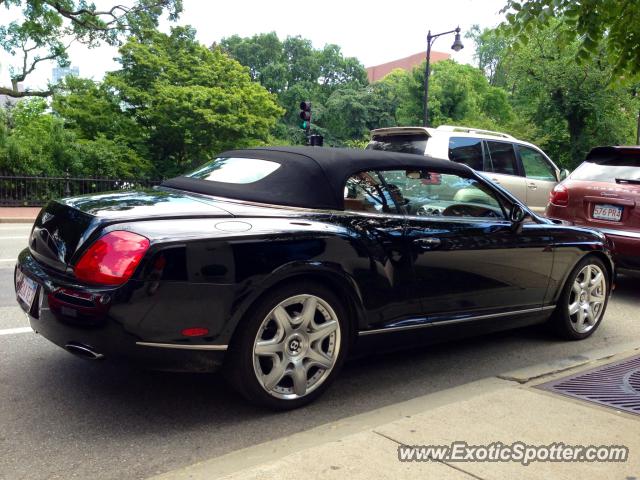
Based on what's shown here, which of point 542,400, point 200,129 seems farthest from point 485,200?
point 200,129

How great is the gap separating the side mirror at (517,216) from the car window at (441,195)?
0.08m

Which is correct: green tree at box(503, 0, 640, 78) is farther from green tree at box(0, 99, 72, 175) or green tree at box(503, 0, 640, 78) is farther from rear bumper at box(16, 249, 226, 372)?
green tree at box(0, 99, 72, 175)

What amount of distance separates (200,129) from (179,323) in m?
21.1

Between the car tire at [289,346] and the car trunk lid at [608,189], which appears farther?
the car trunk lid at [608,189]

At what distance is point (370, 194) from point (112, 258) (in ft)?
5.62

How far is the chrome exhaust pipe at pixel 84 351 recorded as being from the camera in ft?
10.3

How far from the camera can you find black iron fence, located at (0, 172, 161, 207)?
19.2 meters

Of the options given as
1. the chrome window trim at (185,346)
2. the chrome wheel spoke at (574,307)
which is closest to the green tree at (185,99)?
the chrome wheel spoke at (574,307)

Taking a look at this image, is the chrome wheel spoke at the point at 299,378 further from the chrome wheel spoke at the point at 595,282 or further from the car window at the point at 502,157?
the car window at the point at 502,157

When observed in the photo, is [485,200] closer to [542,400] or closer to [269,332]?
[542,400]

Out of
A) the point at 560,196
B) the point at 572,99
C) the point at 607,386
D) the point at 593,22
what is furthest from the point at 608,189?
the point at 572,99

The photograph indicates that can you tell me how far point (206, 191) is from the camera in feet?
13.3

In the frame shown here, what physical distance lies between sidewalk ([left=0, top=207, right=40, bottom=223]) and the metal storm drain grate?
48.9 feet

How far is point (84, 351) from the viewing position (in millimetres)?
3172
